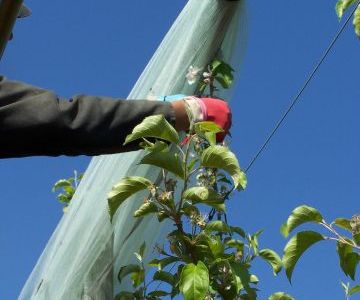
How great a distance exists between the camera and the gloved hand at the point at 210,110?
1.35 m

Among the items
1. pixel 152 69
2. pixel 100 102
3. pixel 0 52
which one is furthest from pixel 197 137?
pixel 0 52

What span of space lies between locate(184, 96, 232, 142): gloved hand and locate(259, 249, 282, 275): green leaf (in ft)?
A: 1.79

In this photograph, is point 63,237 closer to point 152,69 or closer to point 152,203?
point 152,203

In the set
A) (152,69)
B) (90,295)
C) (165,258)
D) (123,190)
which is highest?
(152,69)

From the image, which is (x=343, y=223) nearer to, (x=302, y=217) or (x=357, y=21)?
(x=302, y=217)

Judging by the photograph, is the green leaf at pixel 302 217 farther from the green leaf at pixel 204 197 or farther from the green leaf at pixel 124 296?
the green leaf at pixel 124 296

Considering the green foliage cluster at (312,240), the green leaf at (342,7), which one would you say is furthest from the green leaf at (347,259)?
the green leaf at (342,7)

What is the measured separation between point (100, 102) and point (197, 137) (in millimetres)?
337

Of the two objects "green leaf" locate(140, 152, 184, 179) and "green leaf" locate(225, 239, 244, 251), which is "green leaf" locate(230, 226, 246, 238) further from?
"green leaf" locate(140, 152, 184, 179)

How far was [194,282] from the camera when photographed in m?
1.53

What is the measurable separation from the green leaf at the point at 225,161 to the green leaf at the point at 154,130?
12 cm

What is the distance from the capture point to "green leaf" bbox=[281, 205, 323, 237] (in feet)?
5.64

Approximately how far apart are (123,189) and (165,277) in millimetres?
311

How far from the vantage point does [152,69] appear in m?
2.12
